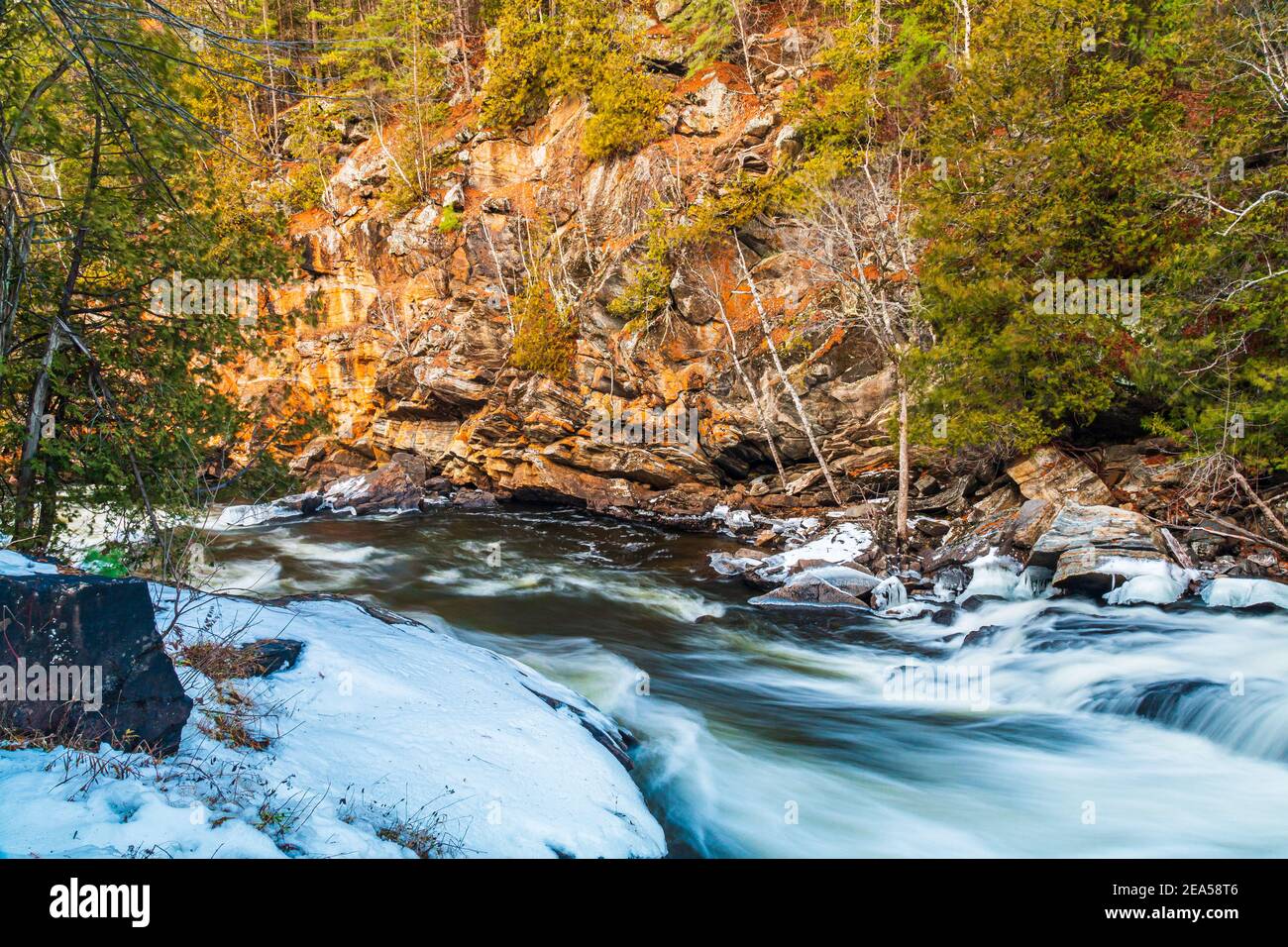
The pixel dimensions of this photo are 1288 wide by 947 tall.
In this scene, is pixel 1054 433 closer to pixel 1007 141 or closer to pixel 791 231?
pixel 1007 141

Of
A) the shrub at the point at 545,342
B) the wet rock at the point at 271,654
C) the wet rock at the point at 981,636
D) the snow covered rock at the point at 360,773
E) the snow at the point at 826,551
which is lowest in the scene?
the wet rock at the point at 981,636

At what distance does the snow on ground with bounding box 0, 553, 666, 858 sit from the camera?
10.4ft

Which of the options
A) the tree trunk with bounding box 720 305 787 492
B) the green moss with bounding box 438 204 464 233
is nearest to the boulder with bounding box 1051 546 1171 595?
the tree trunk with bounding box 720 305 787 492

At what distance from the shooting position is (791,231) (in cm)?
1970

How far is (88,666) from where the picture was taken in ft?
11.8

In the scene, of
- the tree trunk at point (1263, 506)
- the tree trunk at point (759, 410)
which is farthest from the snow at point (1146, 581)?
the tree trunk at point (759, 410)

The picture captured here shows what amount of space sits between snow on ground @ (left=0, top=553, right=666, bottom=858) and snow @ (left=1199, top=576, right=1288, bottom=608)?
32.9 ft

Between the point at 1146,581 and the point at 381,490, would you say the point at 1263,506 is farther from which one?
the point at 381,490

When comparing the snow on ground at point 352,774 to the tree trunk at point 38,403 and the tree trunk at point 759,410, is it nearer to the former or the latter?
the tree trunk at point 38,403

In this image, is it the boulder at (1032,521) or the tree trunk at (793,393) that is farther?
the tree trunk at (793,393)

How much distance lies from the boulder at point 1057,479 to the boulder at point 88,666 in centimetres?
1434

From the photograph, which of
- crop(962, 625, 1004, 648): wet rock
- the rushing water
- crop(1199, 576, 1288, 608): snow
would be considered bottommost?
the rushing water

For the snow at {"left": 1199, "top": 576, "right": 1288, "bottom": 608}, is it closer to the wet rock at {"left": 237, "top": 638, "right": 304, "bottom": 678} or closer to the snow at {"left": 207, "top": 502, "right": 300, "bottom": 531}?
the wet rock at {"left": 237, "top": 638, "right": 304, "bottom": 678}

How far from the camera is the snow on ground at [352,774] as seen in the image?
10.4 ft
